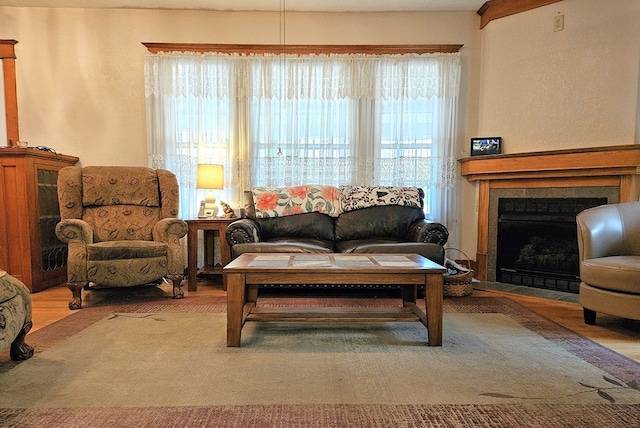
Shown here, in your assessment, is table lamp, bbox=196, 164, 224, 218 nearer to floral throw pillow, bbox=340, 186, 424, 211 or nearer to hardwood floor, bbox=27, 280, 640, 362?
hardwood floor, bbox=27, 280, 640, 362

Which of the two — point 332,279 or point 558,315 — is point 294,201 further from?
point 558,315

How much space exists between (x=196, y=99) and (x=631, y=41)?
13.0 feet

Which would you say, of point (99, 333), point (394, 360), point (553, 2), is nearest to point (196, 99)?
point (99, 333)

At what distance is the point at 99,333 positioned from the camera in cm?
227

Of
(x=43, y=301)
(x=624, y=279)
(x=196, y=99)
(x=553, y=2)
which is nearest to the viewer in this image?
(x=624, y=279)

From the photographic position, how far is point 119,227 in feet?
10.8

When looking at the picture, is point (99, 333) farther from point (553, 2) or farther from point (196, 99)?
point (553, 2)

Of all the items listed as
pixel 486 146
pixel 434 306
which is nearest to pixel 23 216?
pixel 434 306

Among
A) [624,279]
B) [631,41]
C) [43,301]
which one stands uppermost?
[631,41]

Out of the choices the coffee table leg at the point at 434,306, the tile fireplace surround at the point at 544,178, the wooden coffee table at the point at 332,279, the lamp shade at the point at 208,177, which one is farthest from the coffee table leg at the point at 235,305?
the tile fireplace surround at the point at 544,178

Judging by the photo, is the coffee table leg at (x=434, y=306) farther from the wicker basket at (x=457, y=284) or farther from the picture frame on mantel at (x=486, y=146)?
the picture frame on mantel at (x=486, y=146)

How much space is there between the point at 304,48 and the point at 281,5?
47 centimetres

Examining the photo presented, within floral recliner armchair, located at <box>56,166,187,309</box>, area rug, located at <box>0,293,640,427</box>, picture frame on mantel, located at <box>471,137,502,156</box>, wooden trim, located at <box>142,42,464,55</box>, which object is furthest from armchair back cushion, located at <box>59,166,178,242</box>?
picture frame on mantel, located at <box>471,137,502,156</box>

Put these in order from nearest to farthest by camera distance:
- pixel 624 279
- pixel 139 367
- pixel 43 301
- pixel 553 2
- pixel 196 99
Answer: pixel 139 367, pixel 624 279, pixel 43 301, pixel 553 2, pixel 196 99
